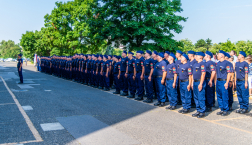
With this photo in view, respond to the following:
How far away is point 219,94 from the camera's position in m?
7.57

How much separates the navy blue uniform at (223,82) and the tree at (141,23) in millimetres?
17467

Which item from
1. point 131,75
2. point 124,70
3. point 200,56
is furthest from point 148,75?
point 200,56

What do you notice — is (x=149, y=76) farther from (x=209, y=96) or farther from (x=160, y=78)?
(x=209, y=96)

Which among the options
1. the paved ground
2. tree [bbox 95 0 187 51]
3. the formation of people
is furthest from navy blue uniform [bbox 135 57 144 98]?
tree [bbox 95 0 187 51]

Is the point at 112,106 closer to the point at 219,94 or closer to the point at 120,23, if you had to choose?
the point at 219,94

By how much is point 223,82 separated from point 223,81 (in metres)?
0.03

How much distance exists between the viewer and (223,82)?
7.43 meters

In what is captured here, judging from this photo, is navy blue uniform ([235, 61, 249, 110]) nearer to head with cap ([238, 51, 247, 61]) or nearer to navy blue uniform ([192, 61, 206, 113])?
head with cap ([238, 51, 247, 61])

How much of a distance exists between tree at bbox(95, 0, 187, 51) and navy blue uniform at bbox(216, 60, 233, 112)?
17467 mm

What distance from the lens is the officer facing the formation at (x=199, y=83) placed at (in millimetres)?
7140

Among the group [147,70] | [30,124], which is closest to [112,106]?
[147,70]

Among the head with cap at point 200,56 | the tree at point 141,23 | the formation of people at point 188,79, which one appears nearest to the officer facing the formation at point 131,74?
the formation of people at point 188,79

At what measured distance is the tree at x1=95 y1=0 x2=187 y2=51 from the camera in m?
24.8

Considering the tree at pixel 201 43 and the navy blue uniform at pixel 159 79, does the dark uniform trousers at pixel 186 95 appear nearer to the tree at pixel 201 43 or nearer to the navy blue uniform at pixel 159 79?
the navy blue uniform at pixel 159 79
